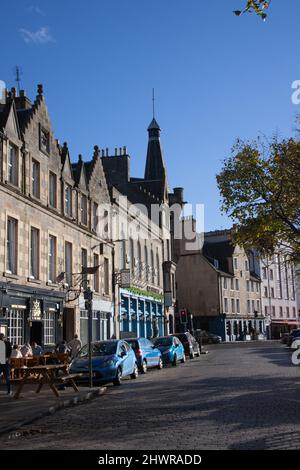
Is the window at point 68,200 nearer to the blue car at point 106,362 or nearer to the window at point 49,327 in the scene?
the window at point 49,327

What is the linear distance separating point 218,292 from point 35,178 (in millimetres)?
47544

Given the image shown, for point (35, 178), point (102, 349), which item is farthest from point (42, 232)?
point (102, 349)

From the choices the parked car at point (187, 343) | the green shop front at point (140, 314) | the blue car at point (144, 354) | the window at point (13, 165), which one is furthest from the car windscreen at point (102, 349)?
the green shop front at point (140, 314)

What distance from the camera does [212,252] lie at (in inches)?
3155

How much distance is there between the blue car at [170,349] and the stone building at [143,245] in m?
9.15

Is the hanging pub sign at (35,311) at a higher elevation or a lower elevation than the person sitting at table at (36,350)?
higher

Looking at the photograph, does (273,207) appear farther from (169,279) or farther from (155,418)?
(169,279)

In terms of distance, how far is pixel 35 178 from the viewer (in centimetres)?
2670

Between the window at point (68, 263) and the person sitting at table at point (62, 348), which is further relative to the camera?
→ the window at point (68, 263)

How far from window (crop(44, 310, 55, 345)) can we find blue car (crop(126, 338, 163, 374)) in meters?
4.90

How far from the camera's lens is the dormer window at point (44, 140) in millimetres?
27453

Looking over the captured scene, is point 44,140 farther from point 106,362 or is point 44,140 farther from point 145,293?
point 145,293

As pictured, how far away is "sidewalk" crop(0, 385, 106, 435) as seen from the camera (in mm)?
10891
